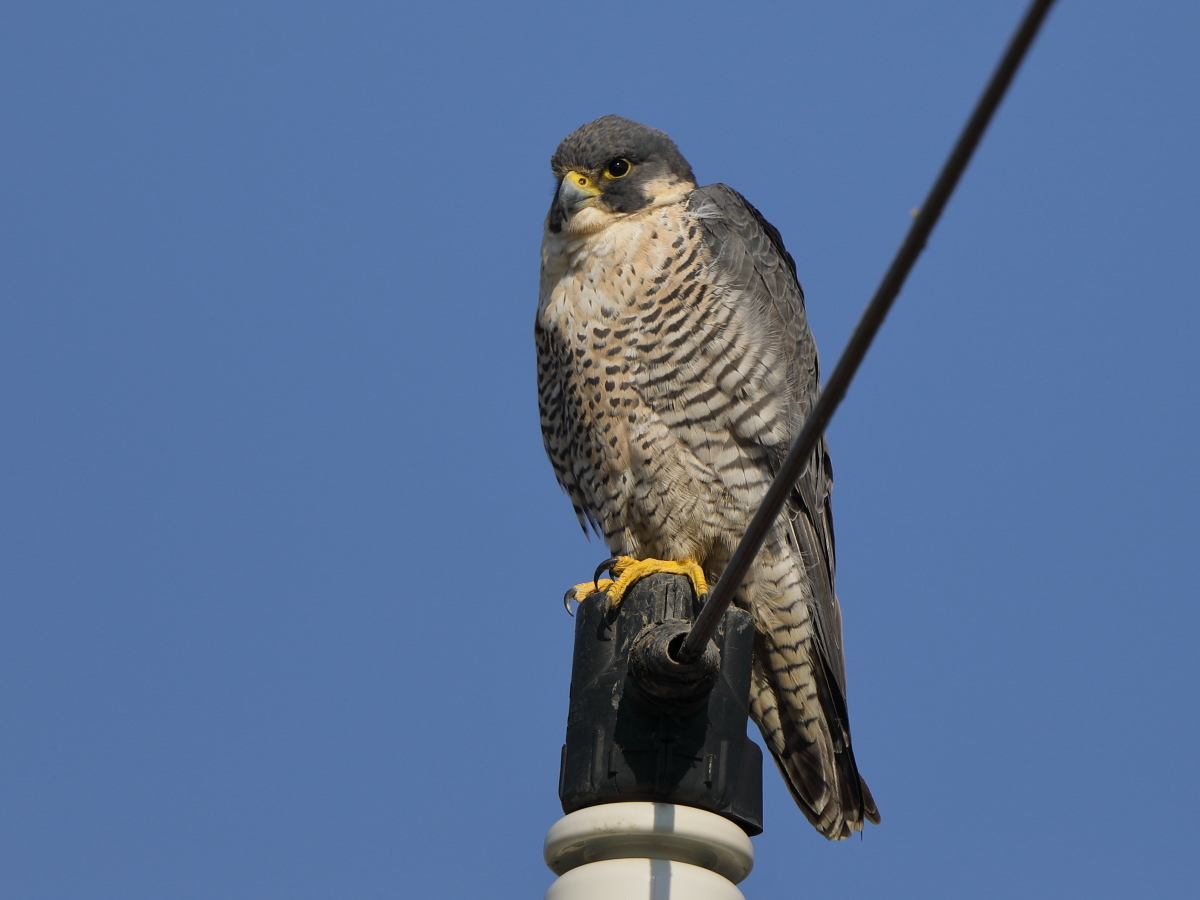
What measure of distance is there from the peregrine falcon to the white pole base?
5.62 feet

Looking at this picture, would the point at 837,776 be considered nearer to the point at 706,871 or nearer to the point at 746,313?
the point at 746,313

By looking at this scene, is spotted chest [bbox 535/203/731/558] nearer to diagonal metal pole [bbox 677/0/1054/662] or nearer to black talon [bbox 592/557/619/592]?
black talon [bbox 592/557/619/592]

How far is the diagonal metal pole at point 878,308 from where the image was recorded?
169 centimetres

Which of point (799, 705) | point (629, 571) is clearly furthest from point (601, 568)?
point (799, 705)

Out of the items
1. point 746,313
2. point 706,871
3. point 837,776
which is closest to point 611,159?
point 746,313

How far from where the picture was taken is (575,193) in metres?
5.52

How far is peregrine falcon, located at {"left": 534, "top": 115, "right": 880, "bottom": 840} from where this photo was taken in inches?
197

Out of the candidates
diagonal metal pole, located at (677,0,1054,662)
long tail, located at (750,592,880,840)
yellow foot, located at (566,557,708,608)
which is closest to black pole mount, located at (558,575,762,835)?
diagonal metal pole, located at (677,0,1054,662)

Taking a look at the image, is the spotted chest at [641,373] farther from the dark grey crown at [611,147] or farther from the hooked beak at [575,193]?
the dark grey crown at [611,147]

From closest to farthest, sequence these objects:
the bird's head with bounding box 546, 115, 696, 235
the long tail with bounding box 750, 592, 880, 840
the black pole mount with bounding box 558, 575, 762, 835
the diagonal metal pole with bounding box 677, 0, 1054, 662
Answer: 1. the diagonal metal pole with bounding box 677, 0, 1054, 662
2. the black pole mount with bounding box 558, 575, 762, 835
3. the long tail with bounding box 750, 592, 880, 840
4. the bird's head with bounding box 546, 115, 696, 235

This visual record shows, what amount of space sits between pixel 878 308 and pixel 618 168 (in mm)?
3628

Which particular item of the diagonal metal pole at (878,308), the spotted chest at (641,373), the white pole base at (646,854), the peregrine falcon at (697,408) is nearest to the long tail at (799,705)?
the peregrine falcon at (697,408)

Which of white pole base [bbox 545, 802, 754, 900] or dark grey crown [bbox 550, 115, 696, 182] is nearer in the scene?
white pole base [bbox 545, 802, 754, 900]

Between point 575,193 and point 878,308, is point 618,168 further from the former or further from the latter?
point 878,308
